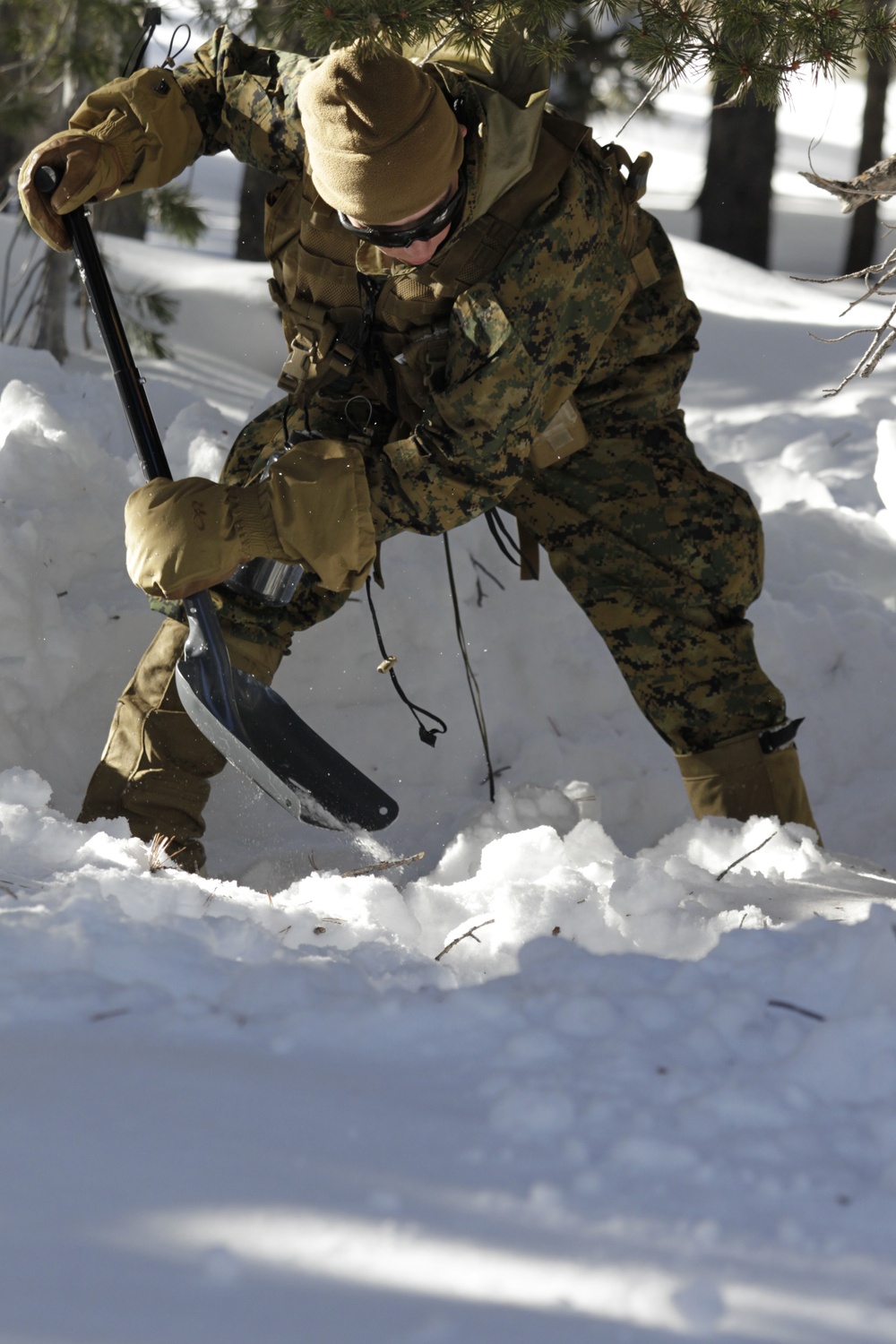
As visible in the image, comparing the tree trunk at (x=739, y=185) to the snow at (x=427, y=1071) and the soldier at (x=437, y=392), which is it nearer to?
the soldier at (x=437, y=392)

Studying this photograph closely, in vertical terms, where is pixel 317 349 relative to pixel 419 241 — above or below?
below

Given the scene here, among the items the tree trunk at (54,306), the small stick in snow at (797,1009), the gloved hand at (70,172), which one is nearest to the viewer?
the small stick in snow at (797,1009)

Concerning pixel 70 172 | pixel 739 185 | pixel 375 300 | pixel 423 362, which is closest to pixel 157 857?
pixel 423 362

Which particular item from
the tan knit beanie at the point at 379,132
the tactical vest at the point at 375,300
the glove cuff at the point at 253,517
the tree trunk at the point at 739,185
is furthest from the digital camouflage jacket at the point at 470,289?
the tree trunk at the point at 739,185

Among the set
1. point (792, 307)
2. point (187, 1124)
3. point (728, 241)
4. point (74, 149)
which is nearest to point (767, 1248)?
point (187, 1124)

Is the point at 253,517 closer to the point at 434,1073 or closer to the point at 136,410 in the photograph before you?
the point at 136,410

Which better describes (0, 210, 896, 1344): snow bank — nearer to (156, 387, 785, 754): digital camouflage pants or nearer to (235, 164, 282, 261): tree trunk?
(156, 387, 785, 754): digital camouflage pants

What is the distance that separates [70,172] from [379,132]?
0.74 meters

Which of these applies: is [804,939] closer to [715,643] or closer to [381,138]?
[715,643]

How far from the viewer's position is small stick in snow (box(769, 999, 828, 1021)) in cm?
140

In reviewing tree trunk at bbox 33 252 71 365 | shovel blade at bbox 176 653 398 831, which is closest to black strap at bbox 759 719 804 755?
shovel blade at bbox 176 653 398 831

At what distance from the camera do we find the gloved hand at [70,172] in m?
2.28

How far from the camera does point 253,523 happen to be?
6.64 ft

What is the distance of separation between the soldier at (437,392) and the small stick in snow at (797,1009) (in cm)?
101
